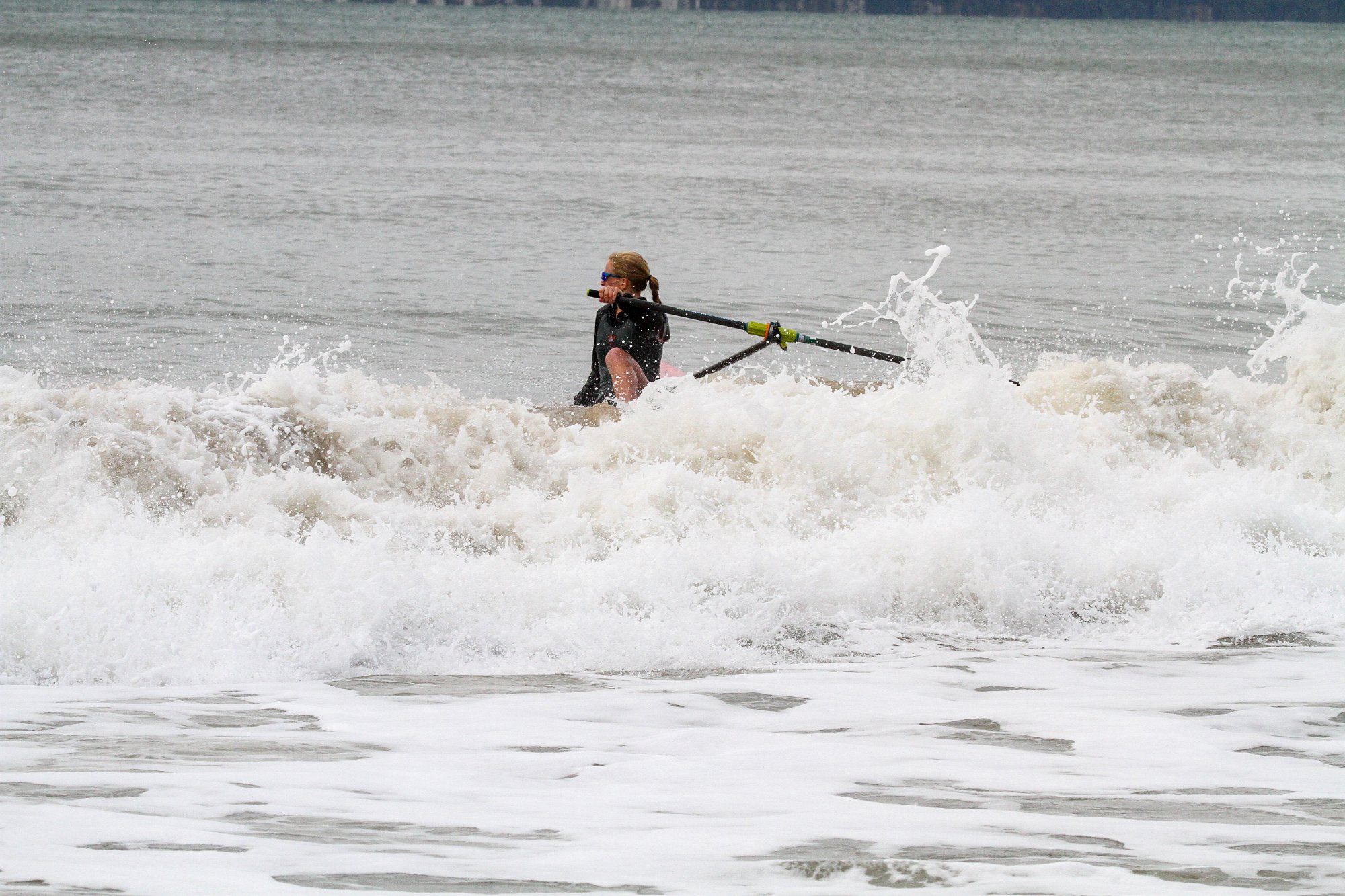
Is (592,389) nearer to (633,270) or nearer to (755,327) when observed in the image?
(633,270)

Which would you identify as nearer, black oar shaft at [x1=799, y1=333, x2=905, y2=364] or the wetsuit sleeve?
the wetsuit sleeve

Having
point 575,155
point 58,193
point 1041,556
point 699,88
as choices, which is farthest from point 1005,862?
point 699,88

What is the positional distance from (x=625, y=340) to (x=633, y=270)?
45 centimetres

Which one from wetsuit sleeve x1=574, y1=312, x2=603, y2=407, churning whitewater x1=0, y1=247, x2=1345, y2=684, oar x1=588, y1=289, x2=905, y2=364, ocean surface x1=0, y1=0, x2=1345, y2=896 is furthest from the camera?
wetsuit sleeve x1=574, y1=312, x2=603, y2=407

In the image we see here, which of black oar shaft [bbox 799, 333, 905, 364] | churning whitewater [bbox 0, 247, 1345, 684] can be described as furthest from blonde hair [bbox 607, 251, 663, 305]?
black oar shaft [bbox 799, 333, 905, 364]

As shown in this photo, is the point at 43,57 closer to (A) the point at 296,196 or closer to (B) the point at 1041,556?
(A) the point at 296,196

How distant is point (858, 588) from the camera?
7715mm

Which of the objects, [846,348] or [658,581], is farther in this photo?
[846,348]

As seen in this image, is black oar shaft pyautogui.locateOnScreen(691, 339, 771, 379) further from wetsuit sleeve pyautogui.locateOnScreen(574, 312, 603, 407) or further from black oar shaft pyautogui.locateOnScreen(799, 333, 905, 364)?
wetsuit sleeve pyautogui.locateOnScreen(574, 312, 603, 407)

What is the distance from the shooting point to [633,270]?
32.6 feet

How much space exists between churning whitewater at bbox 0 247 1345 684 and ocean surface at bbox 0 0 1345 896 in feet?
0.09

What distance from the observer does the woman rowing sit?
988cm

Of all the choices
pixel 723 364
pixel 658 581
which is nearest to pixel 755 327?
pixel 723 364

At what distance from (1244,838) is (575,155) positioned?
1270 inches
